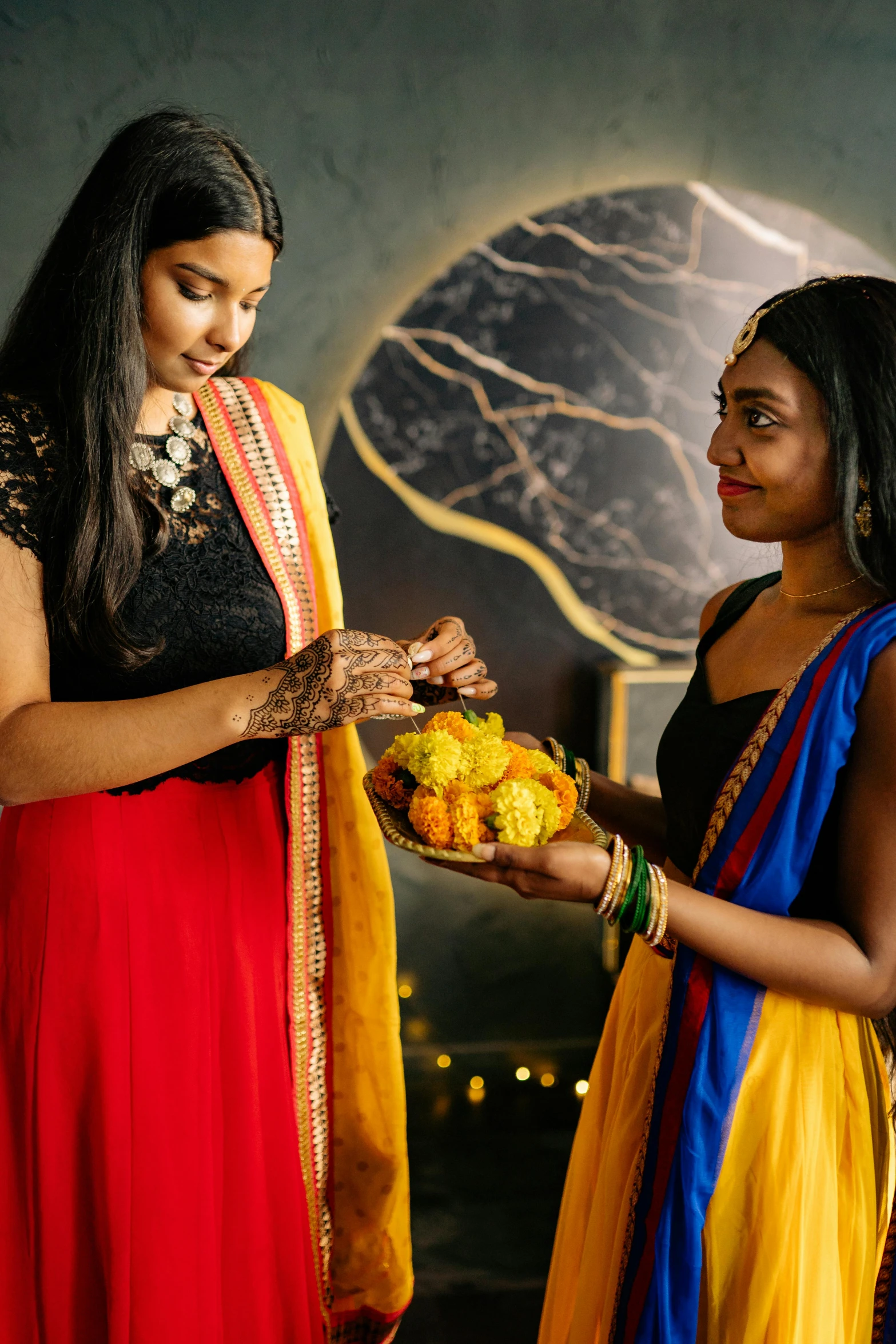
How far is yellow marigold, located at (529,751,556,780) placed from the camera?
1479mm

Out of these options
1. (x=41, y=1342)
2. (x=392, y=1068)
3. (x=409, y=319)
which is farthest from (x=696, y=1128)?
(x=409, y=319)

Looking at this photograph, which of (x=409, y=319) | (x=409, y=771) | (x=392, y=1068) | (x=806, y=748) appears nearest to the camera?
(x=806, y=748)

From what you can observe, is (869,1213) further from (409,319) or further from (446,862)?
(409,319)

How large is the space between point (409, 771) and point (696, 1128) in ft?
1.97

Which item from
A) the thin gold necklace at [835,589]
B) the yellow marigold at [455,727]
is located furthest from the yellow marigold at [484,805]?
the thin gold necklace at [835,589]

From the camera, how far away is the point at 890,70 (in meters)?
2.90

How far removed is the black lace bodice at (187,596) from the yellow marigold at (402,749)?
25cm

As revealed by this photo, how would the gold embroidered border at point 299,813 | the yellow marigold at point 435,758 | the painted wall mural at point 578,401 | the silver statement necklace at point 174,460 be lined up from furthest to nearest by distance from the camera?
1. the painted wall mural at point 578,401
2. the gold embroidered border at point 299,813
3. the silver statement necklace at point 174,460
4. the yellow marigold at point 435,758

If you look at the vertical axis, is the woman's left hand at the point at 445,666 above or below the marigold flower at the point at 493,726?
above

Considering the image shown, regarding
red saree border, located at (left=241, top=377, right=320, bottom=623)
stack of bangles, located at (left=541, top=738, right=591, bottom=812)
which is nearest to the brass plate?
stack of bangles, located at (left=541, top=738, right=591, bottom=812)

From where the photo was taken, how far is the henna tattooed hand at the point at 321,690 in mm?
1369

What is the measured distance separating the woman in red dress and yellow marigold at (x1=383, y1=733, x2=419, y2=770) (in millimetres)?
53

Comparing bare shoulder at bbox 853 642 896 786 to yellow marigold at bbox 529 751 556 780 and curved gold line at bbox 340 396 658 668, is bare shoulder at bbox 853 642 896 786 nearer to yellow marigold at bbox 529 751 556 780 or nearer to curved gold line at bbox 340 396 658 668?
yellow marigold at bbox 529 751 556 780

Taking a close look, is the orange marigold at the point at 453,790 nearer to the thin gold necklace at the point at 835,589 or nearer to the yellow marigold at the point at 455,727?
the yellow marigold at the point at 455,727
